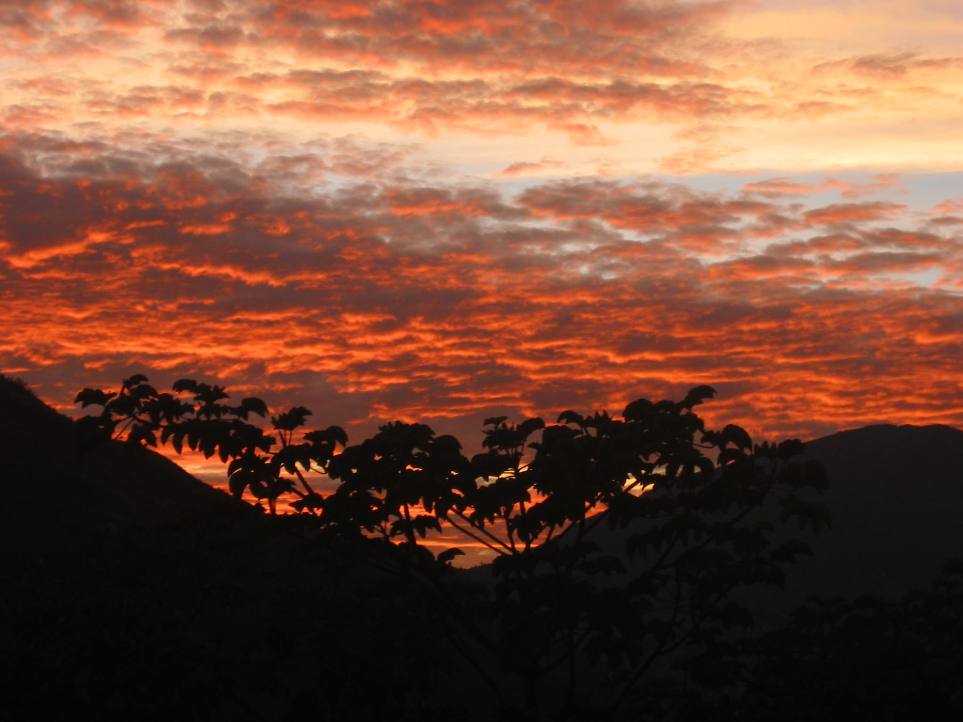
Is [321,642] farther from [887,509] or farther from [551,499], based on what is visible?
[887,509]

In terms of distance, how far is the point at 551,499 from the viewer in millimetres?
10297

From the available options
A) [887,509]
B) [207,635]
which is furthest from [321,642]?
[887,509]

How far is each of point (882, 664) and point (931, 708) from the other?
778 millimetres

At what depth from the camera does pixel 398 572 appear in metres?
11.2

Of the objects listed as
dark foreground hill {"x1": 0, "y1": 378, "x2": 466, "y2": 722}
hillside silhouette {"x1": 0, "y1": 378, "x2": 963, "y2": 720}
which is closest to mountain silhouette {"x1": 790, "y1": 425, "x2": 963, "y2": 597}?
hillside silhouette {"x1": 0, "y1": 378, "x2": 963, "y2": 720}

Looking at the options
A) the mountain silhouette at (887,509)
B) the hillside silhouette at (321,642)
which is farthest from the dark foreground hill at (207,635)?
the mountain silhouette at (887,509)

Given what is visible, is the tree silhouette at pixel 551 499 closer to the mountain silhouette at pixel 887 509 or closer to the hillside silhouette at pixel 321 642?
the hillside silhouette at pixel 321 642

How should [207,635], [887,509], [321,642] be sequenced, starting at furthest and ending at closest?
[887,509] < [207,635] < [321,642]

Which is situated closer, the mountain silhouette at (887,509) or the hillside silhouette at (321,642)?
the hillside silhouette at (321,642)

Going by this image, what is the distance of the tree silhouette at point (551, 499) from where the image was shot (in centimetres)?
1006

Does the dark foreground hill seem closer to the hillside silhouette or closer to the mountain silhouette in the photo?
the hillside silhouette

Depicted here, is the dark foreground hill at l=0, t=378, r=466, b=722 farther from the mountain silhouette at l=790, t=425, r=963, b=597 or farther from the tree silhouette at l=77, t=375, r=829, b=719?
the mountain silhouette at l=790, t=425, r=963, b=597

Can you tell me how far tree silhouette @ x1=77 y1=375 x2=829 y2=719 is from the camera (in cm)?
1006

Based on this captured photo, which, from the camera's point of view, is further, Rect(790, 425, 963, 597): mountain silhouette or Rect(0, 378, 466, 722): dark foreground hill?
Rect(790, 425, 963, 597): mountain silhouette
